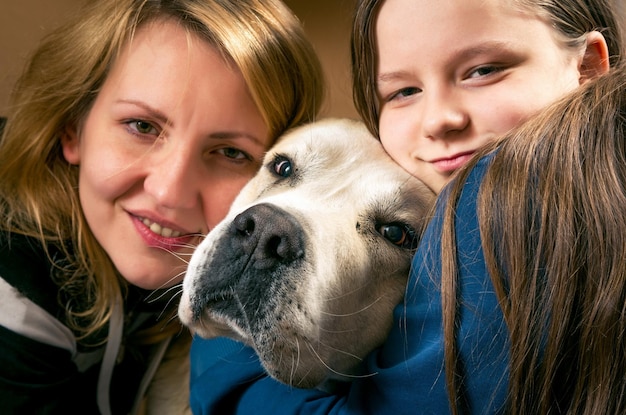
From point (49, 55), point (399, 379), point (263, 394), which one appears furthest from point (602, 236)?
point (49, 55)

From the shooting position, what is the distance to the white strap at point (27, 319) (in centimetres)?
129

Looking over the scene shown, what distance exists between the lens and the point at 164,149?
1.37 meters

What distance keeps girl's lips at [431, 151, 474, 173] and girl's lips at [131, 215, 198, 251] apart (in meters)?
0.68

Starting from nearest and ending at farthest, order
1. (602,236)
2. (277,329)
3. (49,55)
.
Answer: (602,236) → (277,329) → (49,55)

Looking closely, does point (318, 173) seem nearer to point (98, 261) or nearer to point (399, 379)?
point (399, 379)

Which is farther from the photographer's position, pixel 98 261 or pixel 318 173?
pixel 98 261

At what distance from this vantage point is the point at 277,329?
36.9 inches

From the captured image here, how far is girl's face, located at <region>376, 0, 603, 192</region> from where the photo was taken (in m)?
1.12

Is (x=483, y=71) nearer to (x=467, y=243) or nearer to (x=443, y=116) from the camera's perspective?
(x=443, y=116)

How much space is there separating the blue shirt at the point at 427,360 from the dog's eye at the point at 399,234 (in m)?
0.15

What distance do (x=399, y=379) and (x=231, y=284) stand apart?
343 millimetres

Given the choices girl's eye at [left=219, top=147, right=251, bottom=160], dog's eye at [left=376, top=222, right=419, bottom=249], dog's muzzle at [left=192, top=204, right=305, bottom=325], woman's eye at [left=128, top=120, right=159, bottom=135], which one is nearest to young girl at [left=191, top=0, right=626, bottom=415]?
dog's eye at [left=376, top=222, right=419, bottom=249]

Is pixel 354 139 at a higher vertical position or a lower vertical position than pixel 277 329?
higher

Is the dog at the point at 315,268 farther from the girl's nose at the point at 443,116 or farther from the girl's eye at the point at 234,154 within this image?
the girl's eye at the point at 234,154
